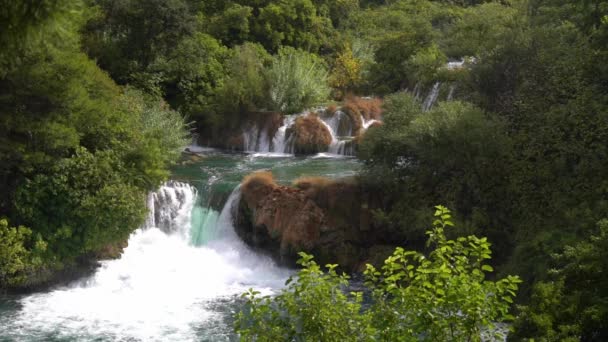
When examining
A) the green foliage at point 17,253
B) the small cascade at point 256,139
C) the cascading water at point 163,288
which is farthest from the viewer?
the small cascade at point 256,139

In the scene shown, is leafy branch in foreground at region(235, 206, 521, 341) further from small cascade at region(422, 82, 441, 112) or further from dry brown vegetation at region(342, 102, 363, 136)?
dry brown vegetation at region(342, 102, 363, 136)

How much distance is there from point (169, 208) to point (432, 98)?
12.2m

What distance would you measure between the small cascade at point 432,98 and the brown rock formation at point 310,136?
4.12 m

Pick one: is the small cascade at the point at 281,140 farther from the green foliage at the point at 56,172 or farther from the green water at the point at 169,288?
the green foliage at the point at 56,172

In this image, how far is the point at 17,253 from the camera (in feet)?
60.4

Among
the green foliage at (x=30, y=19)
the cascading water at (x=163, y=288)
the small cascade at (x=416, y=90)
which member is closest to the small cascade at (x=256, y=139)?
the small cascade at (x=416, y=90)

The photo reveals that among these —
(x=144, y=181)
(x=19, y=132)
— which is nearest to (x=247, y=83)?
(x=144, y=181)

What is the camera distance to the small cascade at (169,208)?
75.7 feet

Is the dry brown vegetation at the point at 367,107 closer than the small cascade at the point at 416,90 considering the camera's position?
No

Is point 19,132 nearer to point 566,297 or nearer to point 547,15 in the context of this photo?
point 566,297

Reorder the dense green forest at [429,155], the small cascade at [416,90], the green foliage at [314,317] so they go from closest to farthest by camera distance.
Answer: the green foliage at [314,317] → the dense green forest at [429,155] → the small cascade at [416,90]

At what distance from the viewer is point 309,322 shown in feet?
27.3

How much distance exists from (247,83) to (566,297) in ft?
74.1

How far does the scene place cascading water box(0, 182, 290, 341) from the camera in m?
17.3
